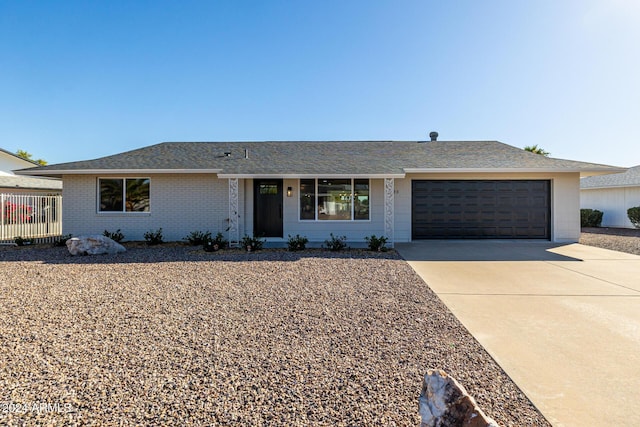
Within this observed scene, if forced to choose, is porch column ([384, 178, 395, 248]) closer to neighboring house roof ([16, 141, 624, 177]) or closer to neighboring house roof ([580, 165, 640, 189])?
neighboring house roof ([16, 141, 624, 177])

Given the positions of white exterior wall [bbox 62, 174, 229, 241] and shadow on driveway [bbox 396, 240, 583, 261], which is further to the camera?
white exterior wall [bbox 62, 174, 229, 241]

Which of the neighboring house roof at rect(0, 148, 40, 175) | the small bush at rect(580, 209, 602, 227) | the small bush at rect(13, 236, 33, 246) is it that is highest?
the neighboring house roof at rect(0, 148, 40, 175)

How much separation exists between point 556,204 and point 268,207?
33.4 ft

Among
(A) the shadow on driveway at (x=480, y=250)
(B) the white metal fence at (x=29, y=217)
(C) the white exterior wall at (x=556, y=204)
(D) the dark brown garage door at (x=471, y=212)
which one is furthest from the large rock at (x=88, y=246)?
(D) the dark brown garage door at (x=471, y=212)

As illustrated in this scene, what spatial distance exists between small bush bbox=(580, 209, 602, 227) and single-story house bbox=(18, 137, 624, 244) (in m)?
9.02

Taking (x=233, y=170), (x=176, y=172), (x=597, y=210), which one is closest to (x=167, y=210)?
(x=176, y=172)

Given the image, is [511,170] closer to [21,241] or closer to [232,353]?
[232,353]

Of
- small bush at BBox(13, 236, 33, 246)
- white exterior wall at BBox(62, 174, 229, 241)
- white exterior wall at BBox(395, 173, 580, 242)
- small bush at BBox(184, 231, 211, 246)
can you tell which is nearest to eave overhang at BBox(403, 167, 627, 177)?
white exterior wall at BBox(395, 173, 580, 242)

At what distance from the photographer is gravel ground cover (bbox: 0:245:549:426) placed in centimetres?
219

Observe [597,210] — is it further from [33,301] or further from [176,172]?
[33,301]

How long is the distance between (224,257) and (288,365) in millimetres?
6103

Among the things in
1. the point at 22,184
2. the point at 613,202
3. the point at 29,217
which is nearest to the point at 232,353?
the point at 29,217

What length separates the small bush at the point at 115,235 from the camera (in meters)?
10.9

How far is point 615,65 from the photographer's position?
9.79m
